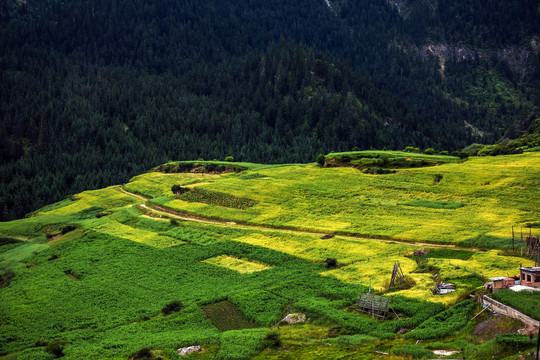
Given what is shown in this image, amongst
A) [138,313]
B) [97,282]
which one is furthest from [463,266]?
[97,282]

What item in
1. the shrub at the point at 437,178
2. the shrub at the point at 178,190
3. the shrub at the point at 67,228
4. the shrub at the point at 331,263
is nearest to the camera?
the shrub at the point at 331,263

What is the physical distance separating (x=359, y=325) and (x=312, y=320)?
5704mm

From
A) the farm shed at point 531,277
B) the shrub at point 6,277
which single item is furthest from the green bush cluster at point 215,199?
the farm shed at point 531,277

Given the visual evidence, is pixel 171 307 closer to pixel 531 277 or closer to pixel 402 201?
pixel 531 277

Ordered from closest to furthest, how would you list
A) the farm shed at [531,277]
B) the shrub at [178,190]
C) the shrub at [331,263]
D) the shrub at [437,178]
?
the farm shed at [531,277]
the shrub at [331,263]
the shrub at [437,178]
the shrub at [178,190]

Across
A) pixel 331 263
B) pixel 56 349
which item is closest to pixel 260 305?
pixel 331 263

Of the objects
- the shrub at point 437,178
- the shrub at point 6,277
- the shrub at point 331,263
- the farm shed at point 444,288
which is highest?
the shrub at point 437,178

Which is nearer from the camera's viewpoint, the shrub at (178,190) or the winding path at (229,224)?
the winding path at (229,224)

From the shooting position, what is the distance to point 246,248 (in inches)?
3150

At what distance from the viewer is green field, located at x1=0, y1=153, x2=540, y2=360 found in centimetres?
4888

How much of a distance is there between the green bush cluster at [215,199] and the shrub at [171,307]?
47845 mm

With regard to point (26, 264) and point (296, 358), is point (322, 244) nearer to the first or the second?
point (296, 358)

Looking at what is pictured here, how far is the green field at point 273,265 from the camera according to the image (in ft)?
160

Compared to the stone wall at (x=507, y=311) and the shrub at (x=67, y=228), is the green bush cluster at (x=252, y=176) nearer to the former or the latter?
the shrub at (x=67, y=228)
